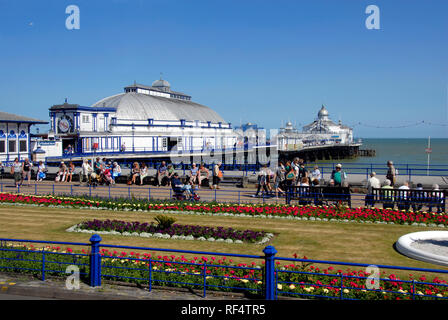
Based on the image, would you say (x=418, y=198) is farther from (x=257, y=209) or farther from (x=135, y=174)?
(x=135, y=174)

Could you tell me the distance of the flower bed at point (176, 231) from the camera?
44.1 feet

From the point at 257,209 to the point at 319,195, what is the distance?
119 inches

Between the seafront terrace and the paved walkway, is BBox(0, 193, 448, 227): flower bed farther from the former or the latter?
the paved walkway

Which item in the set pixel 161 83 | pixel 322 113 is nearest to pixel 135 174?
pixel 161 83

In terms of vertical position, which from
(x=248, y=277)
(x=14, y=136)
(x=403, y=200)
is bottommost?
(x=248, y=277)

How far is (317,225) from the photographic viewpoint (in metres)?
15.4

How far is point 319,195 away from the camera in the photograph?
1848 centimetres

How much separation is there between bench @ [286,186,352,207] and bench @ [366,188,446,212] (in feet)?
3.16

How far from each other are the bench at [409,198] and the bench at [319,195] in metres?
0.96

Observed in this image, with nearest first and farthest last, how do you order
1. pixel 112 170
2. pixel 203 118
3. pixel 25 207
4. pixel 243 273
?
pixel 243 273 < pixel 25 207 < pixel 112 170 < pixel 203 118

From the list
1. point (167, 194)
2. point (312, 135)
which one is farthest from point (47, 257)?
point (312, 135)

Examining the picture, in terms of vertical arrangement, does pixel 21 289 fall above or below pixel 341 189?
below

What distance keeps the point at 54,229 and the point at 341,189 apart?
37.4ft

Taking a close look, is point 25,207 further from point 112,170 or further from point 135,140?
point 135,140
